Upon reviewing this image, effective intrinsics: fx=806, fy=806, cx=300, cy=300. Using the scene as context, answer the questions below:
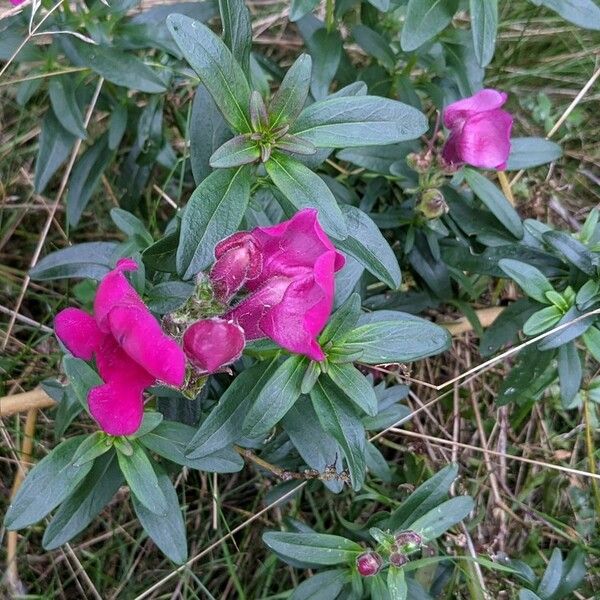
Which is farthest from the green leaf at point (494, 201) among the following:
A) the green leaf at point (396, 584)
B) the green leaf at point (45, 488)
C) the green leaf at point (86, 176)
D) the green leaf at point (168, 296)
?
the green leaf at point (45, 488)

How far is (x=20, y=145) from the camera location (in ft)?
10.7

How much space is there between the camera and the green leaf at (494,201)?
8.07 feet

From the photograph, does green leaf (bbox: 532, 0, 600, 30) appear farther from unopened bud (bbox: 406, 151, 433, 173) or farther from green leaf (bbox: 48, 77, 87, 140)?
green leaf (bbox: 48, 77, 87, 140)

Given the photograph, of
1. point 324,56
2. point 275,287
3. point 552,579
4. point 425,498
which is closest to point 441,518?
point 425,498

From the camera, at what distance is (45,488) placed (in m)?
1.79

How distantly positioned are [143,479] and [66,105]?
125cm

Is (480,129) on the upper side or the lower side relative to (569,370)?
upper

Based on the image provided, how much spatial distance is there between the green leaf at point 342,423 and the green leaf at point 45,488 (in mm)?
545

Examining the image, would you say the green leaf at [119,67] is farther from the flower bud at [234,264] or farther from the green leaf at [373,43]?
the flower bud at [234,264]

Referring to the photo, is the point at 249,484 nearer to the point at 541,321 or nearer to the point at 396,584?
the point at 396,584

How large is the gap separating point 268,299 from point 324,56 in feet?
4.09

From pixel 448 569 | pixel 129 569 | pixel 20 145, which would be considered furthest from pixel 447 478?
pixel 20 145

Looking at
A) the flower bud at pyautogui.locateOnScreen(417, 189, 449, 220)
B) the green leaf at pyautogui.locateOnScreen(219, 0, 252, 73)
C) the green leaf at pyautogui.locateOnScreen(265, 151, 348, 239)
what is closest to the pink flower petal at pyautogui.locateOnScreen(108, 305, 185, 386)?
the green leaf at pyautogui.locateOnScreen(265, 151, 348, 239)

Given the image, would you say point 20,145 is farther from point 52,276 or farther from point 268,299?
point 268,299
